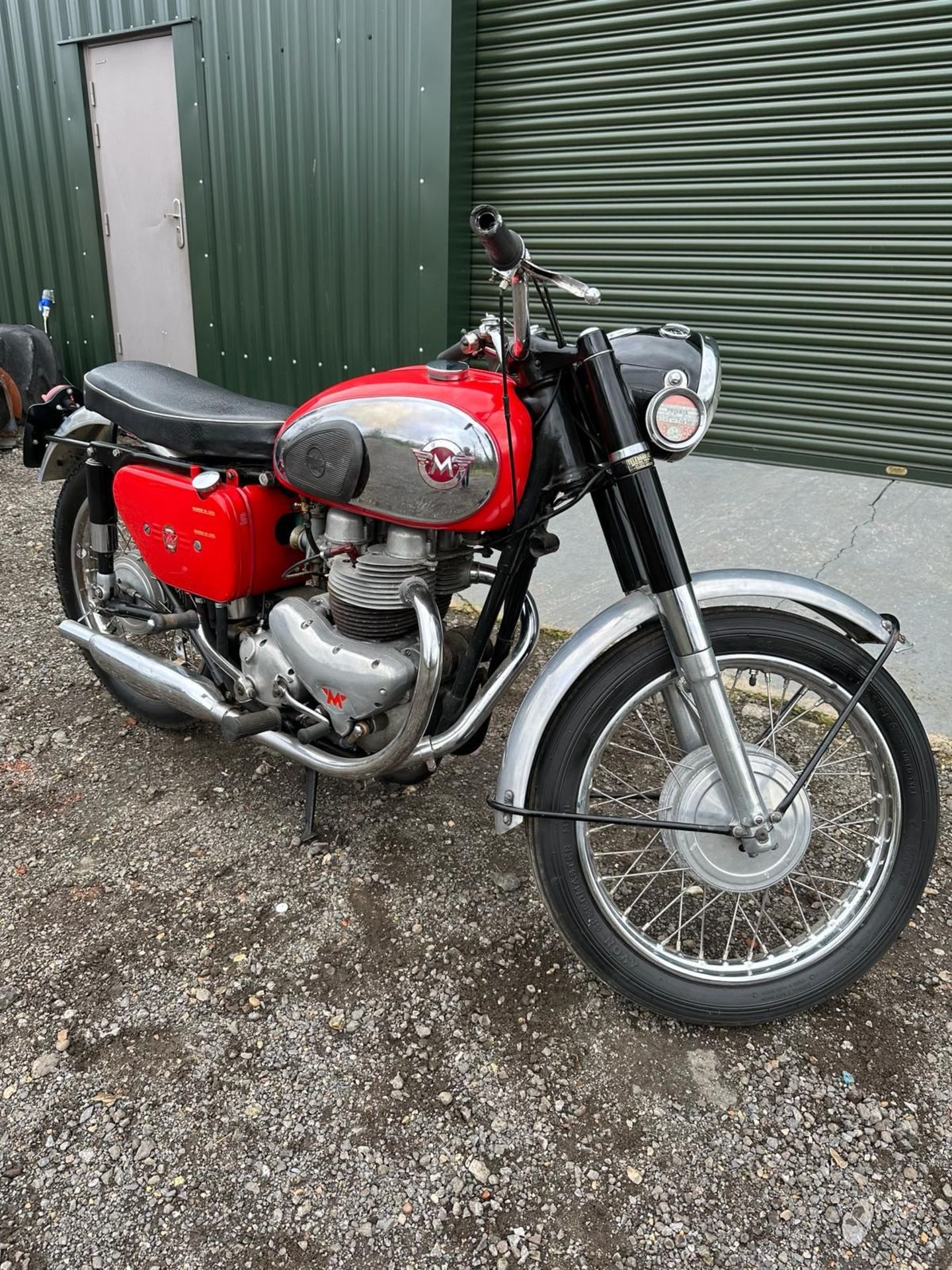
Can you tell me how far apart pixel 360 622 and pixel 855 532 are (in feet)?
10.0

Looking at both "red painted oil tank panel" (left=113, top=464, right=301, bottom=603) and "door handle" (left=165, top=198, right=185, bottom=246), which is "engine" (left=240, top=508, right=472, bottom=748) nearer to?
"red painted oil tank panel" (left=113, top=464, right=301, bottom=603)

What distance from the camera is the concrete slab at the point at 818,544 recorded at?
11.1 feet

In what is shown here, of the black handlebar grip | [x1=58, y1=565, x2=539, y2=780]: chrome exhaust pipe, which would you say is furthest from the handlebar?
[x1=58, y1=565, x2=539, y2=780]: chrome exhaust pipe

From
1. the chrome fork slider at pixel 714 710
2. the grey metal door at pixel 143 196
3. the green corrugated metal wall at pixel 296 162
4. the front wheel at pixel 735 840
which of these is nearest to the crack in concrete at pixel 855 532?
the front wheel at pixel 735 840

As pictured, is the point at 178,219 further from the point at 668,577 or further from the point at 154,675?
the point at 668,577

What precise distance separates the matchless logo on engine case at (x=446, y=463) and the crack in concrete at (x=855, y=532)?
236 cm

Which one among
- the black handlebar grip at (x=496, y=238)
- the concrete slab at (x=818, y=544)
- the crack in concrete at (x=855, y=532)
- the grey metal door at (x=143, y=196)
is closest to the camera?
the black handlebar grip at (x=496, y=238)

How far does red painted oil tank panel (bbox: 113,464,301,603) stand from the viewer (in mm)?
2145

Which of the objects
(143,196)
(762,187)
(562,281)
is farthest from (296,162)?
(562,281)

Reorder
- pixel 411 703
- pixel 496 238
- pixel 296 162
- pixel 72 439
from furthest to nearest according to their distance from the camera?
pixel 296 162 → pixel 72 439 → pixel 411 703 → pixel 496 238

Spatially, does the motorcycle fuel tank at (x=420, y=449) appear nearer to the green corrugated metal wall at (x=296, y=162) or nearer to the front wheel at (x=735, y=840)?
the front wheel at (x=735, y=840)

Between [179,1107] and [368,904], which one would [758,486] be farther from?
[179,1107]

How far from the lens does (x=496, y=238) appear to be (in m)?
1.44

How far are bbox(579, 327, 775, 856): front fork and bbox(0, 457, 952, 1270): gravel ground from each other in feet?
1.74
